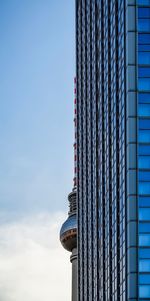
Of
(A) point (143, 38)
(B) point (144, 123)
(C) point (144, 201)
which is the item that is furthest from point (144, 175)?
(A) point (143, 38)

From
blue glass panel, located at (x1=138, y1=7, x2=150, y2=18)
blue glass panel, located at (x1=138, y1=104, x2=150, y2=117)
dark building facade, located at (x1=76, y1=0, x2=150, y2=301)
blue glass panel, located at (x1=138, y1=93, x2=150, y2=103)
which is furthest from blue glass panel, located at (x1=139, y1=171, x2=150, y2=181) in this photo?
blue glass panel, located at (x1=138, y1=7, x2=150, y2=18)

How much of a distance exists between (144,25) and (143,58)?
3127 millimetres

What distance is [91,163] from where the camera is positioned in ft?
381

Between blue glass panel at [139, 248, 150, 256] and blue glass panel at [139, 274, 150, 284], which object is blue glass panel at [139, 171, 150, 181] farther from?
blue glass panel at [139, 274, 150, 284]

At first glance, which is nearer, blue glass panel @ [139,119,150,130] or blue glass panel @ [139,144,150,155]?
blue glass panel @ [139,144,150,155]

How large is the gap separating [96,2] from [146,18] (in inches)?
1095

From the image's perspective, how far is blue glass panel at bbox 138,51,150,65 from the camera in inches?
3120

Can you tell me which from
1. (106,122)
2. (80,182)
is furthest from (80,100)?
(106,122)

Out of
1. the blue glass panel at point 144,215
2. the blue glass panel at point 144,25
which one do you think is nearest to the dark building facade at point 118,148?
the blue glass panel at point 144,25

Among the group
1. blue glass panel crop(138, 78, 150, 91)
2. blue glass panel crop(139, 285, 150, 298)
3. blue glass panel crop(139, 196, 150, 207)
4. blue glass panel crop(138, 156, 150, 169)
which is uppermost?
blue glass panel crop(138, 78, 150, 91)

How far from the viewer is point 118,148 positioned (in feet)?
277

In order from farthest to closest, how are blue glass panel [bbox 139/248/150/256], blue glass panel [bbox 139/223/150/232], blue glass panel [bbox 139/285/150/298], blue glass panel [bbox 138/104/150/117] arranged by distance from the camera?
blue glass panel [bbox 138/104/150/117] → blue glass panel [bbox 139/223/150/232] → blue glass panel [bbox 139/248/150/256] → blue glass panel [bbox 139/285/150/298]

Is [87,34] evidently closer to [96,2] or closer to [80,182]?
[96,2]

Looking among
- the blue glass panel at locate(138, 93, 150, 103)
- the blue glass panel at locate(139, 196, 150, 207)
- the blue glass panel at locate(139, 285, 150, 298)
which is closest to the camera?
Answer: the blue glass panel at locate(139, 285, 150, 298)
